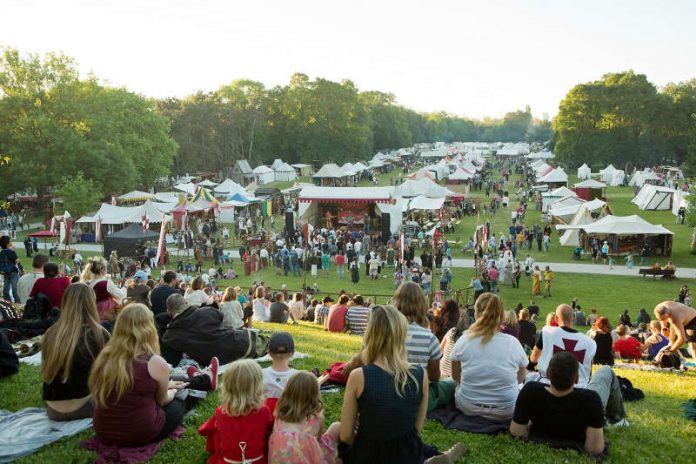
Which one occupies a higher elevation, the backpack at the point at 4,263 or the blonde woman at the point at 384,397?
the blonde woman at the point at 384,397

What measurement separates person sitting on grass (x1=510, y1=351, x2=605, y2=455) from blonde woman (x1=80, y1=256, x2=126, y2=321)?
4.67 meters

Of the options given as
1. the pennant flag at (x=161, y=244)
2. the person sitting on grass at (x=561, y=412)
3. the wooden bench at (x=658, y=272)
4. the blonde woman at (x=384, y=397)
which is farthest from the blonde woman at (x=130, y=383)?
the wooden bench at (x=658, y=272)

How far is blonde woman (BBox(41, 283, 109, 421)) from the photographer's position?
4414mm

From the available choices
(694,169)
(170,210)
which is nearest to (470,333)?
(170,210)

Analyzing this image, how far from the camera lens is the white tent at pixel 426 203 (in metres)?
30.8

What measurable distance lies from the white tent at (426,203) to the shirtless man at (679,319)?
22483 millimetres

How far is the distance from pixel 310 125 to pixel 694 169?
1530 inches

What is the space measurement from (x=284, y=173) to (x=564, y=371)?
60.6 m

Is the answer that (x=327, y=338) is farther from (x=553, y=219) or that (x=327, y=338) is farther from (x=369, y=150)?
(x=369, y=150)

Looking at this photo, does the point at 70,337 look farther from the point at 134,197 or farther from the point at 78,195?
the point at 134,197

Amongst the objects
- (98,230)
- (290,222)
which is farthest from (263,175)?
(290,222)

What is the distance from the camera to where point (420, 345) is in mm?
4527

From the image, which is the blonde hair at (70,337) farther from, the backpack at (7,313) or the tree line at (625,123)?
the tree line at (625,123)

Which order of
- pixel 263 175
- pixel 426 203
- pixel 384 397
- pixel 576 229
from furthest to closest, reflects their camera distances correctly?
pixel 263 175
pixel 426 203
pixel 576 229
pixel 384 397
